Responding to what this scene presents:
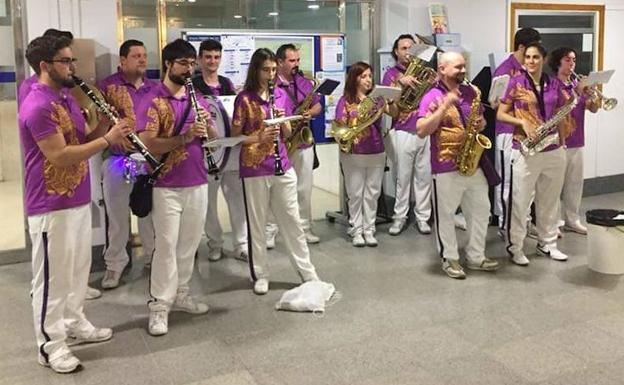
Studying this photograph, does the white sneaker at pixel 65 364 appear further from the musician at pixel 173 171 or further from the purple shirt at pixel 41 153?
the purple shirt at pixel 41 153

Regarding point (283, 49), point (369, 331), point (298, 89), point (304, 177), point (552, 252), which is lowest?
point (369, 331)

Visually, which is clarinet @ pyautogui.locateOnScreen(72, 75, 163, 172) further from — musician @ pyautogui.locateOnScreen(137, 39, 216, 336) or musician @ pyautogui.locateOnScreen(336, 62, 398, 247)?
musician @ pyautogui.locateOnScreen(336, 62, 398, 247)

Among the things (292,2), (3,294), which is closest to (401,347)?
(3,294)

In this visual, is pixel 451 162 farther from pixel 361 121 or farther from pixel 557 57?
pixel 557 57

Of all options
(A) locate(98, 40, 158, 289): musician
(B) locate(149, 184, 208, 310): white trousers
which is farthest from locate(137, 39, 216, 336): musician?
(A) locate(98, 40, 158, 289): musician

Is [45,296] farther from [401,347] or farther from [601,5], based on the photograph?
[601,5]

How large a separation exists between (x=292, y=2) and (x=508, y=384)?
12.8 ft

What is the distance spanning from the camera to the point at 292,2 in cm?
589

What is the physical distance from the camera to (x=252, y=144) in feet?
13.6

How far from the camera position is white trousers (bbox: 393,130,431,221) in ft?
19.1

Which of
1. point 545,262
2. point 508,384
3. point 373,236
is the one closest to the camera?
point 508,384

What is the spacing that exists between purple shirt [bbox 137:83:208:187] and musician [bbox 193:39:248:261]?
1.23 meters

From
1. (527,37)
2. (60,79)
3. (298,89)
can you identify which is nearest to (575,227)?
(527,37)

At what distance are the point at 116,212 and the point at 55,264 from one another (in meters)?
1.48
